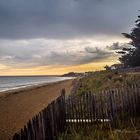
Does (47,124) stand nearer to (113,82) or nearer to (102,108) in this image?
(102,108)

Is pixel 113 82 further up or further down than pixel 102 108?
further up

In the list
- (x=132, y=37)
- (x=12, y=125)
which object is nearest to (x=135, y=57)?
(x=132, y=37)

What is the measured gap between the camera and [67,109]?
43.1 ft

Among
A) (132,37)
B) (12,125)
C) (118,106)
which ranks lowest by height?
(12,125)

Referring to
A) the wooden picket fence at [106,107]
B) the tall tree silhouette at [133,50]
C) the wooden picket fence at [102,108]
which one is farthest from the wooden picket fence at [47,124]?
the tall tree silhouette at [133,50]

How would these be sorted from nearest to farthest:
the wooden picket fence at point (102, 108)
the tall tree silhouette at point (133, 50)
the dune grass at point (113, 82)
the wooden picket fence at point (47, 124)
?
the wooden picket fence at point (47, 124), the wooden picket fence at point (102, 108), the dune grass at point (113, 82), the tall tree silhouette at point (133, 50)

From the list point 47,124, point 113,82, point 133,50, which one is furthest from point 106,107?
point 133,50

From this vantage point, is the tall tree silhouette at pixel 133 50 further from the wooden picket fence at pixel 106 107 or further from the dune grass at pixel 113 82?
the wooden picket fence at pixel 106 107

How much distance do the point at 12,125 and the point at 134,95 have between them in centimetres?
665

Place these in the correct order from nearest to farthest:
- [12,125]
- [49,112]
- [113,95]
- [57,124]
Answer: [49,112] → [57,124] → [113,95] → [12,125]

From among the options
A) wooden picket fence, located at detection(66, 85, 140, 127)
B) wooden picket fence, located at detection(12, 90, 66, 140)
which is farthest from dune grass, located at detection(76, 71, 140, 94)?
wooden picket fence, located at detection(12, 90, 66, 140)

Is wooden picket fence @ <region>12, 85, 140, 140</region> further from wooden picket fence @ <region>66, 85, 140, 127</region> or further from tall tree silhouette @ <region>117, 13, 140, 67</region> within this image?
tall tree silhouette @ <region>117, 13, 140, 67</region>

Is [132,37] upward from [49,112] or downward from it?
upward

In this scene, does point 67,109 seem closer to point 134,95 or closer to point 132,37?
point 134,95
